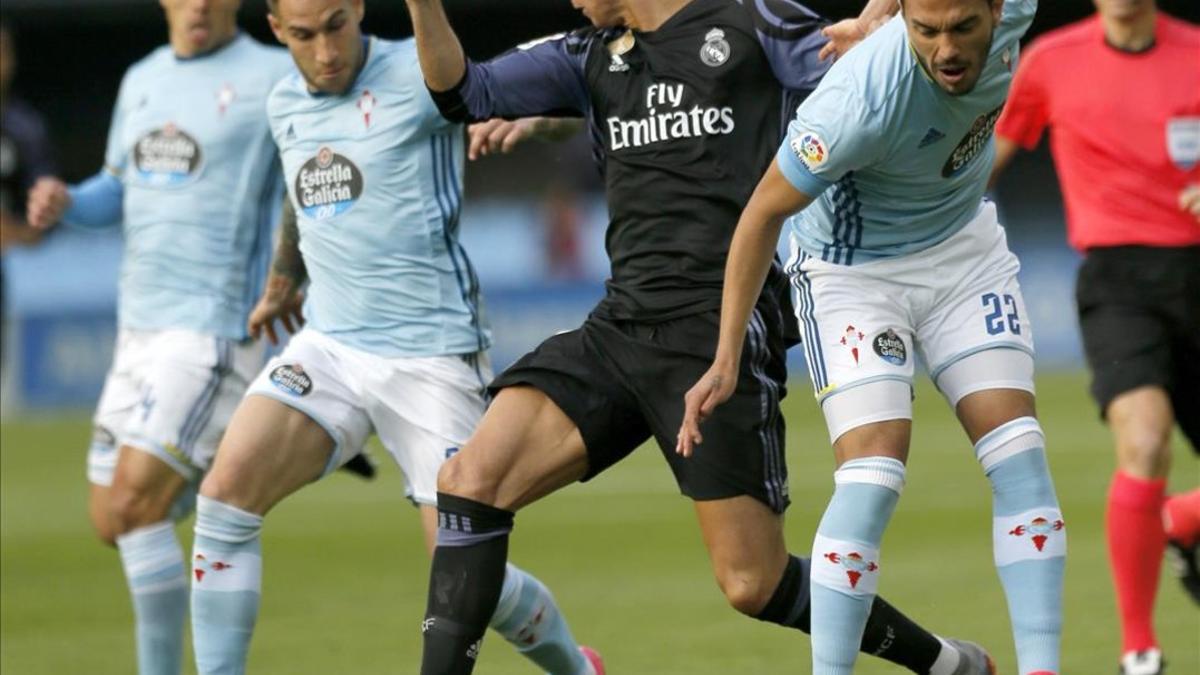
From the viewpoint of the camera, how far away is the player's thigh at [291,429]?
638cm

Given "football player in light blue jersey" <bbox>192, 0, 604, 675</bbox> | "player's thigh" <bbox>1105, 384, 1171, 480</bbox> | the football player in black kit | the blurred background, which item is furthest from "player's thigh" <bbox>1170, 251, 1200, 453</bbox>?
the blurred background

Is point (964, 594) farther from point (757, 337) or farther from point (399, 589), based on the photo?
point (757, 337)

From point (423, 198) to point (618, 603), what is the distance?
290cm

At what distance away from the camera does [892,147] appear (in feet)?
18.0

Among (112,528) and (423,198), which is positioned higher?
(423,198)

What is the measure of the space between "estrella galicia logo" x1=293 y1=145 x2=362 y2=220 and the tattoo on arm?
31cm

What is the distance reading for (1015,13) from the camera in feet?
17.8

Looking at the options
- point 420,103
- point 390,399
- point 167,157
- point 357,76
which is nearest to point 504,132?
point 420,103

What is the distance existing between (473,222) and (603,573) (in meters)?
11.1

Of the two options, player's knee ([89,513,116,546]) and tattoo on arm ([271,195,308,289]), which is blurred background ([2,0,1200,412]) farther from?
tattoo on arm ([271,195,308,289])

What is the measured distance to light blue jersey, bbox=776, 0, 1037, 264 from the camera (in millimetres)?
5336

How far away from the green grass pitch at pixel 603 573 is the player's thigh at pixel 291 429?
4.26 ft

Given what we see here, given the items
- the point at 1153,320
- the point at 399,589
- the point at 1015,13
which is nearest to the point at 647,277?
the point at 1015,13

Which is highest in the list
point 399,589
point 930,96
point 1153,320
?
point 930,96
